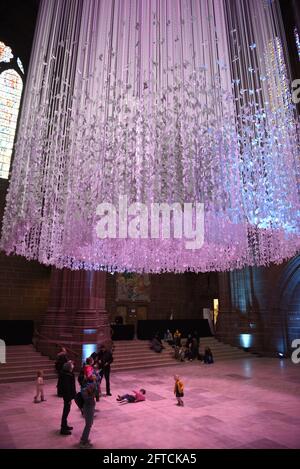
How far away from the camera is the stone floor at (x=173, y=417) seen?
5.82 m

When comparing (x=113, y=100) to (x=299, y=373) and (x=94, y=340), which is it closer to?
(x=94, y=340)

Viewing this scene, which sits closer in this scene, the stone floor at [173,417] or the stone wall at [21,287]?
the stone floor at [173,417]

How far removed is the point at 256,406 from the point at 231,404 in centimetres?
65

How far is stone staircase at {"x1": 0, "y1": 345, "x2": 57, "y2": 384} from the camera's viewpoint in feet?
38.2

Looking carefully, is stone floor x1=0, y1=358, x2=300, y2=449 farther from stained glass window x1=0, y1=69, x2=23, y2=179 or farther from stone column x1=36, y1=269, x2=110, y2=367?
stained glass window x1=0, y1=69, x2=23, y2=179

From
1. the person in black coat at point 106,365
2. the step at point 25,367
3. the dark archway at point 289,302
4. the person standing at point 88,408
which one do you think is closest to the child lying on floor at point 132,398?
the person in black coat at point 106,365

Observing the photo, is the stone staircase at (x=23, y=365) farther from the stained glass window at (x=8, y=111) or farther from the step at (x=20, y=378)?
the stained glass window at (x=8, y=111)

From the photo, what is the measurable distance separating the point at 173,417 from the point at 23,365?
7.91 metres

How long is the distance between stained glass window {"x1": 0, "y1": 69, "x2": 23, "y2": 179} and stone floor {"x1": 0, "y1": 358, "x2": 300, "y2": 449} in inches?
569

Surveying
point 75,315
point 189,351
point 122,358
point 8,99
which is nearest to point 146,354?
point 122,358

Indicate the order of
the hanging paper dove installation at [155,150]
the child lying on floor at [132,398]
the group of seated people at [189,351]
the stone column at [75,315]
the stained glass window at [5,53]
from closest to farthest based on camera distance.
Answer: the hanging paper dove installation at [155,150], the child lying on floor at [132,398], the stone column at [75,315], the group of seated people at [189,351], the stained glass window at [5,53]

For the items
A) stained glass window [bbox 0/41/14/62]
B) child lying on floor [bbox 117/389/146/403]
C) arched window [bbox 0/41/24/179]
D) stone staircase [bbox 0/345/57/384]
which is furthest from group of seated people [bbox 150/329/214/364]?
stained glass window [bbox 0/41/14/62]

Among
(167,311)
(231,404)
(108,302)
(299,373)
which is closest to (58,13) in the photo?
(231,404)

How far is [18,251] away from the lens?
10234 mm
